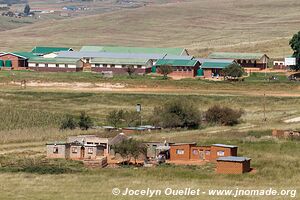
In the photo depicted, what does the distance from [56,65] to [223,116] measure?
4751 centimetres

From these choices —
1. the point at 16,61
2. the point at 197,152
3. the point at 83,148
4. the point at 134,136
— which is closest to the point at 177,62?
the point at 16,61

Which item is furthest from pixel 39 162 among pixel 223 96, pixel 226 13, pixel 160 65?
pixel 226 13

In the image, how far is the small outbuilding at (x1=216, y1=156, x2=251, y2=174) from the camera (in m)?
42.0

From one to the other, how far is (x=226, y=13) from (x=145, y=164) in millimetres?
146278

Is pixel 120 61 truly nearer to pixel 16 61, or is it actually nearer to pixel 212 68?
pixel 212 68

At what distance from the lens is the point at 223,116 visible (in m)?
62.2

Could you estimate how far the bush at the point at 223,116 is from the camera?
203 ft

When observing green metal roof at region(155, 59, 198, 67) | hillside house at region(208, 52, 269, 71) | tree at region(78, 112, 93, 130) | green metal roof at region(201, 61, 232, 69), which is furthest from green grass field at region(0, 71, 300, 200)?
hillside house at region(208, 52, 269, 71)

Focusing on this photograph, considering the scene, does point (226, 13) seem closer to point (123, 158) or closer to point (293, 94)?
point (293, 94)

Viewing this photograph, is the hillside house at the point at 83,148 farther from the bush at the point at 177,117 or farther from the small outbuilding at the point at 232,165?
the bush at the point at 177,117

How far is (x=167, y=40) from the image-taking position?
15688 cm

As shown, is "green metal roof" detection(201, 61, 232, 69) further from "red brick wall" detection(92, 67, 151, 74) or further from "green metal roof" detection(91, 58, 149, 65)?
"green metal roof" detection(91, 58, 149, 65)

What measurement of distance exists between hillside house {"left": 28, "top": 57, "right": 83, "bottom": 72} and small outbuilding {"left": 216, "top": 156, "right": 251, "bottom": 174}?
210 feet

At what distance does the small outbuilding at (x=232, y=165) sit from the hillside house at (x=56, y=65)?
64.0m
